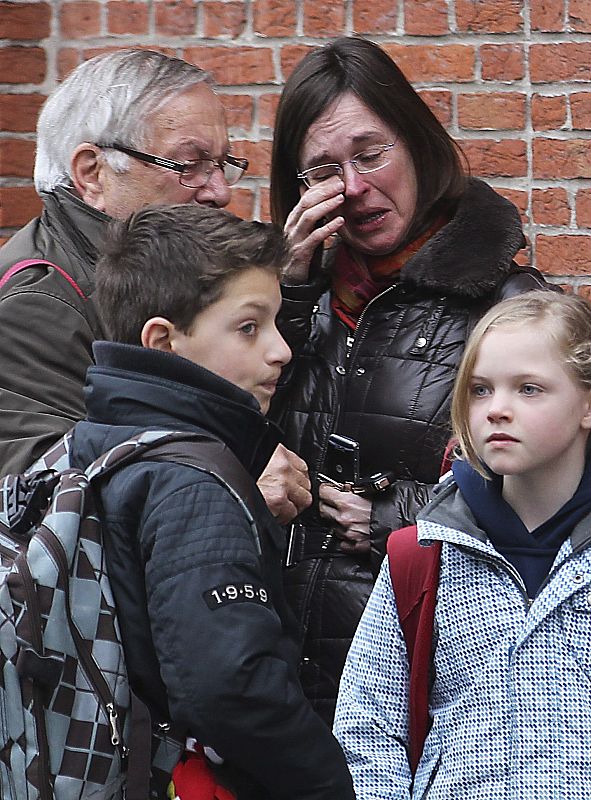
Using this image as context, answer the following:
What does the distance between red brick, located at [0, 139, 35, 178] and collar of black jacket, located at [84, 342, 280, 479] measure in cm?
182

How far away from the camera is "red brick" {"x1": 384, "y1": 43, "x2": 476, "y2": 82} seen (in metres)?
3.30

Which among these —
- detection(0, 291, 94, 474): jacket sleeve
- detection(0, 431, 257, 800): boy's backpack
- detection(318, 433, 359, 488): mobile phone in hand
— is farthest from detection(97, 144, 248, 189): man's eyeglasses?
detection(0, 431, 257, 800): boy's backpack

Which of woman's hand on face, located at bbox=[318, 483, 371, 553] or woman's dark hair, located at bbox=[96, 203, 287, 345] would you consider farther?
woman's hand on face, located at bbox=[318, 483, 371, 553]

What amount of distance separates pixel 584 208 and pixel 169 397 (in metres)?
1.79

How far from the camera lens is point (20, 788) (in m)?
1.64

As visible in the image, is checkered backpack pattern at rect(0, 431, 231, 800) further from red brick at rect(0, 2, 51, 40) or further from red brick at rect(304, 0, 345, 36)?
red brick at rect(0, 2, 51, 40)

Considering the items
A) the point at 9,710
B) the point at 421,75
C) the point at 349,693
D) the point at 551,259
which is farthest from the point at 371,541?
the point at 421,75

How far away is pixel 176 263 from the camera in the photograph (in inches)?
74.2

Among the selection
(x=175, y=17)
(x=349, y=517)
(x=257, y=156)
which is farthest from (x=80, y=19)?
(x=349, y=517)

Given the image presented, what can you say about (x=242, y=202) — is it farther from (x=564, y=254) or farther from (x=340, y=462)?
(x=340, y=462)

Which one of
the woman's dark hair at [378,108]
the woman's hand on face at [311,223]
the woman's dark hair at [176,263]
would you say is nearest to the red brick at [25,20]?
the woman's dark hair at [378,108]

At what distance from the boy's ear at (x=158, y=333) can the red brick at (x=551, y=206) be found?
1653 millimetres

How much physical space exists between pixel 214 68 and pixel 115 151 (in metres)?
0.98

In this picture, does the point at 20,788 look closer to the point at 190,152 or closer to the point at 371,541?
the point at 371,541
